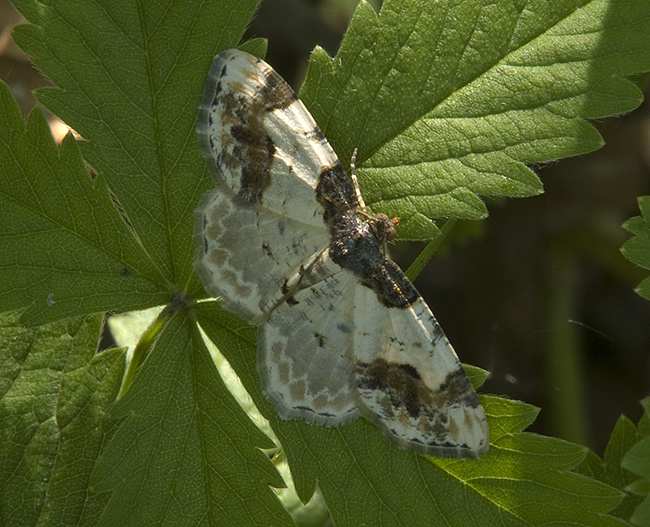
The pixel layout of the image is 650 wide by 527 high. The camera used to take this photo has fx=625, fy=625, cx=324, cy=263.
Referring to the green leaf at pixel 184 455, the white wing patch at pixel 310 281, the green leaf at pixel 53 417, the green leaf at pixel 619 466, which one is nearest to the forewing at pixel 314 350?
the white wing patch at pixel 310 281

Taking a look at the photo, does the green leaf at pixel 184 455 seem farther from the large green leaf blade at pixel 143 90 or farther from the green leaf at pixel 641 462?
the green leaf at pixel 641 462

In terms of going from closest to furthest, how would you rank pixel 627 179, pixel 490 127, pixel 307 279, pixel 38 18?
pixel 38 18, pixel 490 127, pixel 307 279, pixel 627 179

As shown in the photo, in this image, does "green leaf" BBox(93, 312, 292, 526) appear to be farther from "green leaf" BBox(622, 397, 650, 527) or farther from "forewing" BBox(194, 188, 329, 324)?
"green leaf" BBox(622, 397, 650, 527)

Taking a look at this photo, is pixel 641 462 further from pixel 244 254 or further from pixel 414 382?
pixel 244 254

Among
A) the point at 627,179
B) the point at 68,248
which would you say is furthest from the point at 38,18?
the point at 627,179

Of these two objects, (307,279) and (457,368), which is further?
(307,279)

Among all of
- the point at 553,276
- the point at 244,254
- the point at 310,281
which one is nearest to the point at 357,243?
the point at 310,281

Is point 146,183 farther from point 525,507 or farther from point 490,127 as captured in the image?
point 525,507
